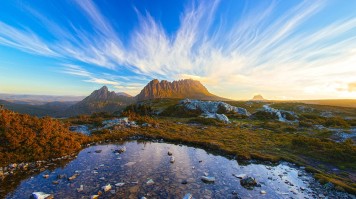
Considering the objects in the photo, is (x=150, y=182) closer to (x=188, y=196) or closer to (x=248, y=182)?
(x=188, y=196)

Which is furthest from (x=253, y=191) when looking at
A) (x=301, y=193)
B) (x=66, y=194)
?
(x=66, y=194)

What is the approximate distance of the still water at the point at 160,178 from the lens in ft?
40.4

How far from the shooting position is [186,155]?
20.9m

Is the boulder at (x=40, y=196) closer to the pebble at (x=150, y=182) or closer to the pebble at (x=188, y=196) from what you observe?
the pebble at (x=150, y=182)

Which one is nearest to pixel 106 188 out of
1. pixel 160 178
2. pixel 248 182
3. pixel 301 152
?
pixel 160 178

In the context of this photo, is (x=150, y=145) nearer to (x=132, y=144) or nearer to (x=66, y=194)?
(x=132, y=144)

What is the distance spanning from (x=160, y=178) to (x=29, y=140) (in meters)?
12.7

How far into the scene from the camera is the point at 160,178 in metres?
14.4

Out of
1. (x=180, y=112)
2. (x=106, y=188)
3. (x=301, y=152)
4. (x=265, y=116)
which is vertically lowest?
(x=301, y=152)

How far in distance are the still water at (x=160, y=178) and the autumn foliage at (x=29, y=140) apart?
227 centimetres

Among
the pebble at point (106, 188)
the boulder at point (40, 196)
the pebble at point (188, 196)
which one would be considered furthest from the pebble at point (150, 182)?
the boulder at point (40, 196)

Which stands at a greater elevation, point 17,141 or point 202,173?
point 17,141

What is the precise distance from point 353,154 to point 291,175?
1007cm

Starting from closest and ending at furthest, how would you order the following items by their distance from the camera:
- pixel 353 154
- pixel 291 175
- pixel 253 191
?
pixel 253 191 → pixel 291 175 → pixel 353 154
